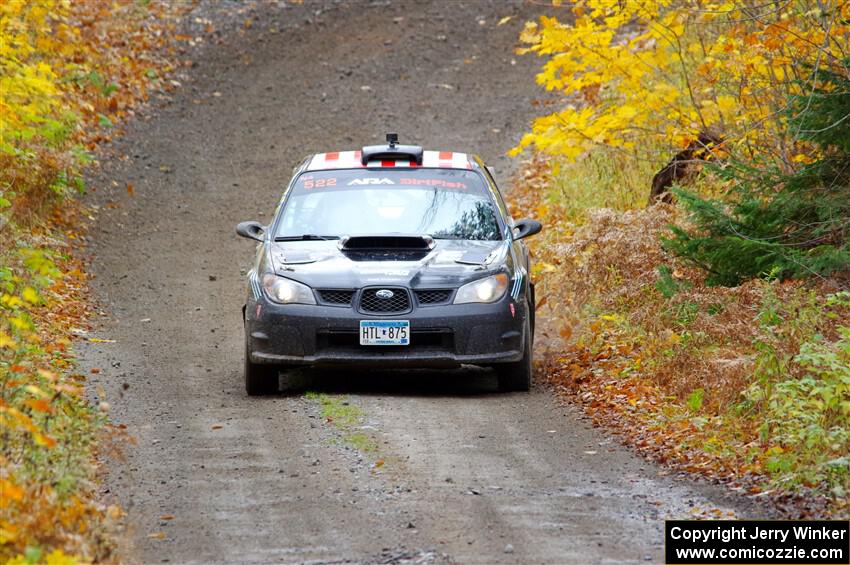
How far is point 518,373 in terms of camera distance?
34.0 ft

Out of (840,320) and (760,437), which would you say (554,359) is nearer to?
(840,320)

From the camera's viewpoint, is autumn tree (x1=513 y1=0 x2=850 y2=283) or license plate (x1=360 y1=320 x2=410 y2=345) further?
autumn tree (x1=513 y1=0 x2=850 y2=283)

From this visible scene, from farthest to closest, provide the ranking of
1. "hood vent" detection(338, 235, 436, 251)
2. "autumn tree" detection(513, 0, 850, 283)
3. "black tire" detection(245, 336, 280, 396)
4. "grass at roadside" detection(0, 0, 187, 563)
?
"hood vent" detection(338, 235, 436, 251) < "autumn tree" detection(513, 0, 850, 283) < "black tire" detection(245, 336, 280, 396) < "grass at roadside" detection(0, 0, 187, 563)

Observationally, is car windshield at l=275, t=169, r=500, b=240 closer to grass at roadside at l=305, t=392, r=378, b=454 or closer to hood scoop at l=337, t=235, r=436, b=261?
hood scoop at l=337, t=235, r=436, b=261

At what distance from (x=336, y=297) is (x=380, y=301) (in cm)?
35

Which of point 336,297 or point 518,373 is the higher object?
point 336,297

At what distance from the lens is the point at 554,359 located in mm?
11797

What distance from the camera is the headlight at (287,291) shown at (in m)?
9.97

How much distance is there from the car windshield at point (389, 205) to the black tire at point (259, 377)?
4.10 feet

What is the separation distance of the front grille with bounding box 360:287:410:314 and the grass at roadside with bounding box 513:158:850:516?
1668 millimetres

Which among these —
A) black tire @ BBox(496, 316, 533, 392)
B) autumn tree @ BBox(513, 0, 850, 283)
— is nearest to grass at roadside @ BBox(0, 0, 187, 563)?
black tire @ BBox(496, 316, 533, 392)

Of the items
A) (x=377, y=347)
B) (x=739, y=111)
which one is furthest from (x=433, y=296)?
(x=739, y=111)

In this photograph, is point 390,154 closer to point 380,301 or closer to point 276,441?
point 380,301

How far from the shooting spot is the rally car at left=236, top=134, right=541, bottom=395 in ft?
32.4
